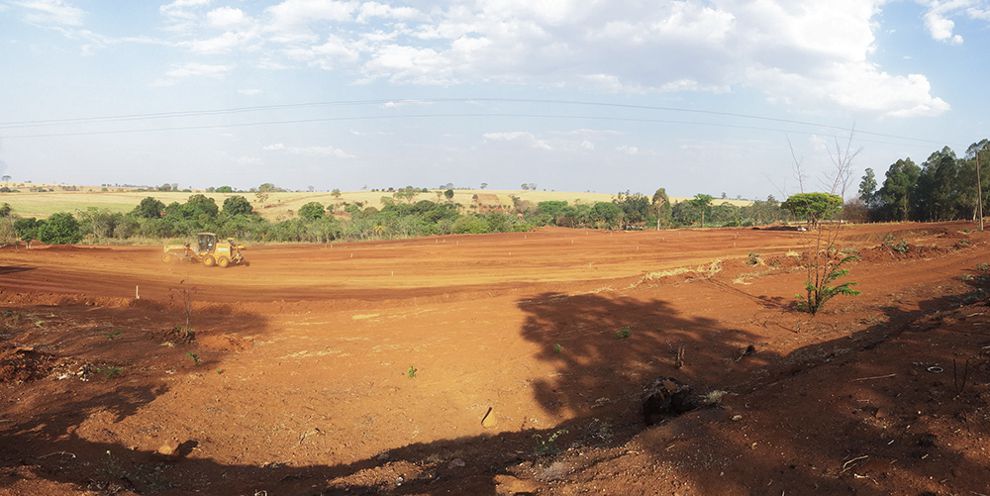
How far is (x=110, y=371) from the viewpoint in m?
8.94

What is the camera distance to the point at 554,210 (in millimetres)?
80688

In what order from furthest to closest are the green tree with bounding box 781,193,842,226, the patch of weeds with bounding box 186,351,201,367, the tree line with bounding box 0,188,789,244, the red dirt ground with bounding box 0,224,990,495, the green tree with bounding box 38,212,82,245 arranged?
the tree line with bounding box 0,188,789,244, the green tree with bounding box 781,193,842,226, the green tree with bounding box 38,212,82,245, the patch of weeds with bounding box 186,351,201,367, the red dirt ground with bounding box 0,224,990,495

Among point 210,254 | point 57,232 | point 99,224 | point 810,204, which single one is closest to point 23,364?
point 210,254

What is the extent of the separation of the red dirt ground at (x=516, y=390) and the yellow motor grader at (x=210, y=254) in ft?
30.9

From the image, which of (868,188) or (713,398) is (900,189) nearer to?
(868,188)

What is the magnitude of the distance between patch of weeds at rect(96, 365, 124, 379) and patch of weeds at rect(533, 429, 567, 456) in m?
7.50

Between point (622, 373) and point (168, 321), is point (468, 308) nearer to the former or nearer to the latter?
point (622, 373)

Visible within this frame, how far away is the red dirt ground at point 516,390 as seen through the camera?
14.4ft

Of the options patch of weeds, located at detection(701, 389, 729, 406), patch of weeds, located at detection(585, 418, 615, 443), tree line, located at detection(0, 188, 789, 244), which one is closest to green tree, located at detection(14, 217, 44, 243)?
tree line, located at detection(0, 188, 789, 244)

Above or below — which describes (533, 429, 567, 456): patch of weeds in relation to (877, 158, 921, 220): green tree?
below

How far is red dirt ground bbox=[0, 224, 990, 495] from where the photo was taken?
4.38 m

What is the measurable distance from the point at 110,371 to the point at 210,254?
20.5 meters

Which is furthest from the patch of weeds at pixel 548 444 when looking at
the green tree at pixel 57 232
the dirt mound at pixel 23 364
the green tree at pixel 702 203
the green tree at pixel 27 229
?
the green tree at pixel 702 203

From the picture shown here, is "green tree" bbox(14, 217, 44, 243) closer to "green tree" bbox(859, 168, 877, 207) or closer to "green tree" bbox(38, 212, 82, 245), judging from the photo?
"green tree" bbox(38, 212, 82, 245)
